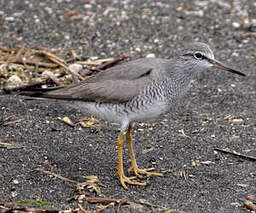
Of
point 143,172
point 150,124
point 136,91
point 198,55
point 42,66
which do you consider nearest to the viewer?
point 136,91

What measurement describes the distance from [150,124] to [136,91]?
1.62 m

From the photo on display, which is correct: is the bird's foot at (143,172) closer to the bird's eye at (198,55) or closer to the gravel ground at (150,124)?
the gravel ground at (150,124)

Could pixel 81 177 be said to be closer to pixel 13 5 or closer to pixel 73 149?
pixel 73 149

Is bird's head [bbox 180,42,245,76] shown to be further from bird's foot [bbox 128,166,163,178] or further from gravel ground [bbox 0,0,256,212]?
bird's foot [bbox 128,166,163,178]

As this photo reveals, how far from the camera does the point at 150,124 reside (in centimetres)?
758

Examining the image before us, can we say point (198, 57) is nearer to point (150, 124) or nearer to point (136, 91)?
point (136, 91)

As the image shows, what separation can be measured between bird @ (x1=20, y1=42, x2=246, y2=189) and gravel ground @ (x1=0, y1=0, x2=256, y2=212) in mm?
273

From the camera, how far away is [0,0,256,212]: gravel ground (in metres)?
5.97

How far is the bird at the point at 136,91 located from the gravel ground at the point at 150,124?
10.7 inches

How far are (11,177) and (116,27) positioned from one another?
5262 mm

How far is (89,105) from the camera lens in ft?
20.6

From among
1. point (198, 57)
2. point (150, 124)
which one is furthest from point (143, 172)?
point (198, 57)

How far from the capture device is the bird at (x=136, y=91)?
19.8 feet

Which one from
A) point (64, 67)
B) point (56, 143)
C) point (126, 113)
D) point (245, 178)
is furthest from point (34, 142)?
point (245, 178)
